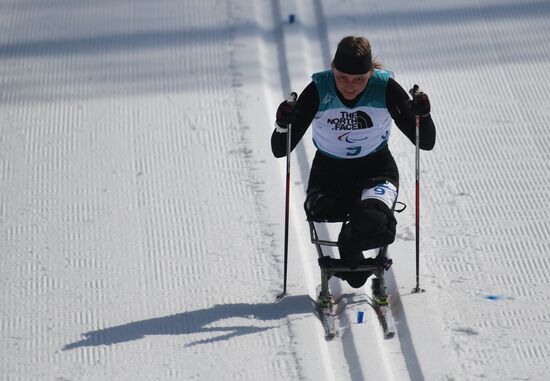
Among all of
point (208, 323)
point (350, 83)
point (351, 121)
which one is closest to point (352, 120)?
point (351, 121)

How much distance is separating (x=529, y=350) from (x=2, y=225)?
2782mm

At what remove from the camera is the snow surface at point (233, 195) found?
4.70m

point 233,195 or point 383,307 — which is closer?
point 383,307

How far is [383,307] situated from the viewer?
4.83 meters

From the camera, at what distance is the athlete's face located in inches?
181

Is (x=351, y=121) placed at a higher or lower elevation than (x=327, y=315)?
higher

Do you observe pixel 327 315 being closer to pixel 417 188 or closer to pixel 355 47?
pixel 417 188

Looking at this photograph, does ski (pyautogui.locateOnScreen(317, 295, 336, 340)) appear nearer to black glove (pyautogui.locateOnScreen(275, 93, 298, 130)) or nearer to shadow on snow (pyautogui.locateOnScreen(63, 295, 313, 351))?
shadow on snow (pyautogui.locateOnScreen(63, 295, 313, 351))

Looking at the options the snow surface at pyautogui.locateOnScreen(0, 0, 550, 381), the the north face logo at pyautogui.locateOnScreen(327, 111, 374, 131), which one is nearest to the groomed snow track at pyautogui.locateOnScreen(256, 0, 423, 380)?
the snow surface at pyautogui.locateOnScreen(0, 0, 550, 381)

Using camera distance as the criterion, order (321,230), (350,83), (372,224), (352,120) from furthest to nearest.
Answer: (321,230)
(352,120)
(350,83)
(372,224)

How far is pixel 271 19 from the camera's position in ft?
24.9

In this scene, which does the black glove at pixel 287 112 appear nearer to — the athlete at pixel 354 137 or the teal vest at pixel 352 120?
the athlete at pixel 354 137

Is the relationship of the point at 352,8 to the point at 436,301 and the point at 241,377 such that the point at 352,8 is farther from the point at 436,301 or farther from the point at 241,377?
the point at 241,377

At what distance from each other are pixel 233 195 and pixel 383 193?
1.30 metres
